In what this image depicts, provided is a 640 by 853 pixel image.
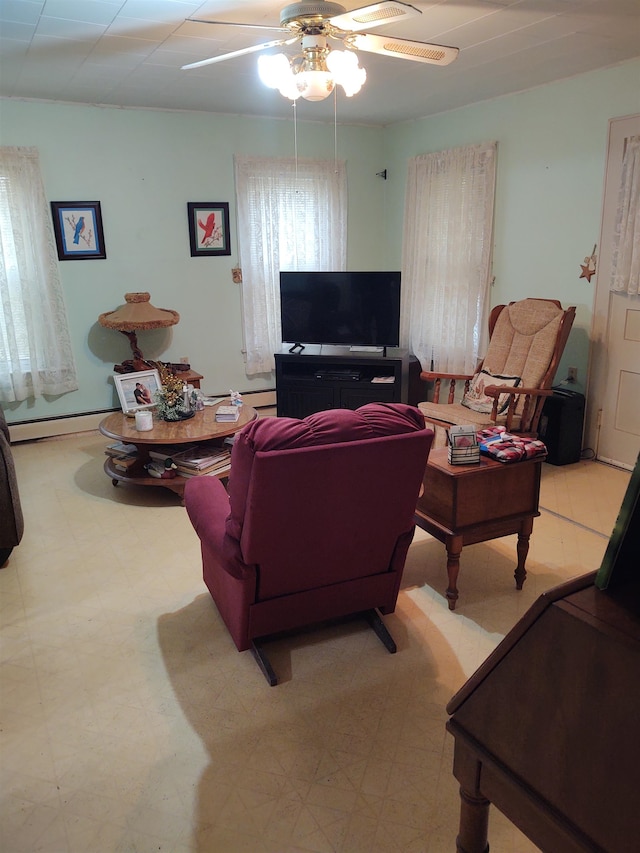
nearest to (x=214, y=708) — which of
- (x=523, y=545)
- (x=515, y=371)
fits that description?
(x=523, y=545)

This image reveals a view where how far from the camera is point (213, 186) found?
5371 millimetres

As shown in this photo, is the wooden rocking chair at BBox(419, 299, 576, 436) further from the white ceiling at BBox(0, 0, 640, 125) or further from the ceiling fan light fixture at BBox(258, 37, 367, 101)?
the ceiling fan light fixture at BBox(258, 37, 367, 101)

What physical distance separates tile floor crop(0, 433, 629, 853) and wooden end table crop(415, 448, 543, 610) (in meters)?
0.30

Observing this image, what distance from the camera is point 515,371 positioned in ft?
14.1

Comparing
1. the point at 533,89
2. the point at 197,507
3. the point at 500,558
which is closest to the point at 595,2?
the point at 533,89

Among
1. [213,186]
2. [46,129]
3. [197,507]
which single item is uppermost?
[46,129]

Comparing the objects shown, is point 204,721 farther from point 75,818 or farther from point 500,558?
point 500,558

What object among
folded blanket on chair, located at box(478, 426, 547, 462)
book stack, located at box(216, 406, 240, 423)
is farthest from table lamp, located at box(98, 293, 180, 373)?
folded blanket on chair, located at box(478, 426, 547, 462)

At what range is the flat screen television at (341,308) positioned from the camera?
511cm

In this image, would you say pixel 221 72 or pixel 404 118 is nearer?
pixel 221 72

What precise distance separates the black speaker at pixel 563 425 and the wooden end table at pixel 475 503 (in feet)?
5.55

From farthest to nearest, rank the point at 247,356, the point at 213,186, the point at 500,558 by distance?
1. the point at 247,356
2. the point at 213,186
3. the point at 500,558

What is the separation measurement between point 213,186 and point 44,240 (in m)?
1.49

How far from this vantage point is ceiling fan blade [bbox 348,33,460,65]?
2465 mm
